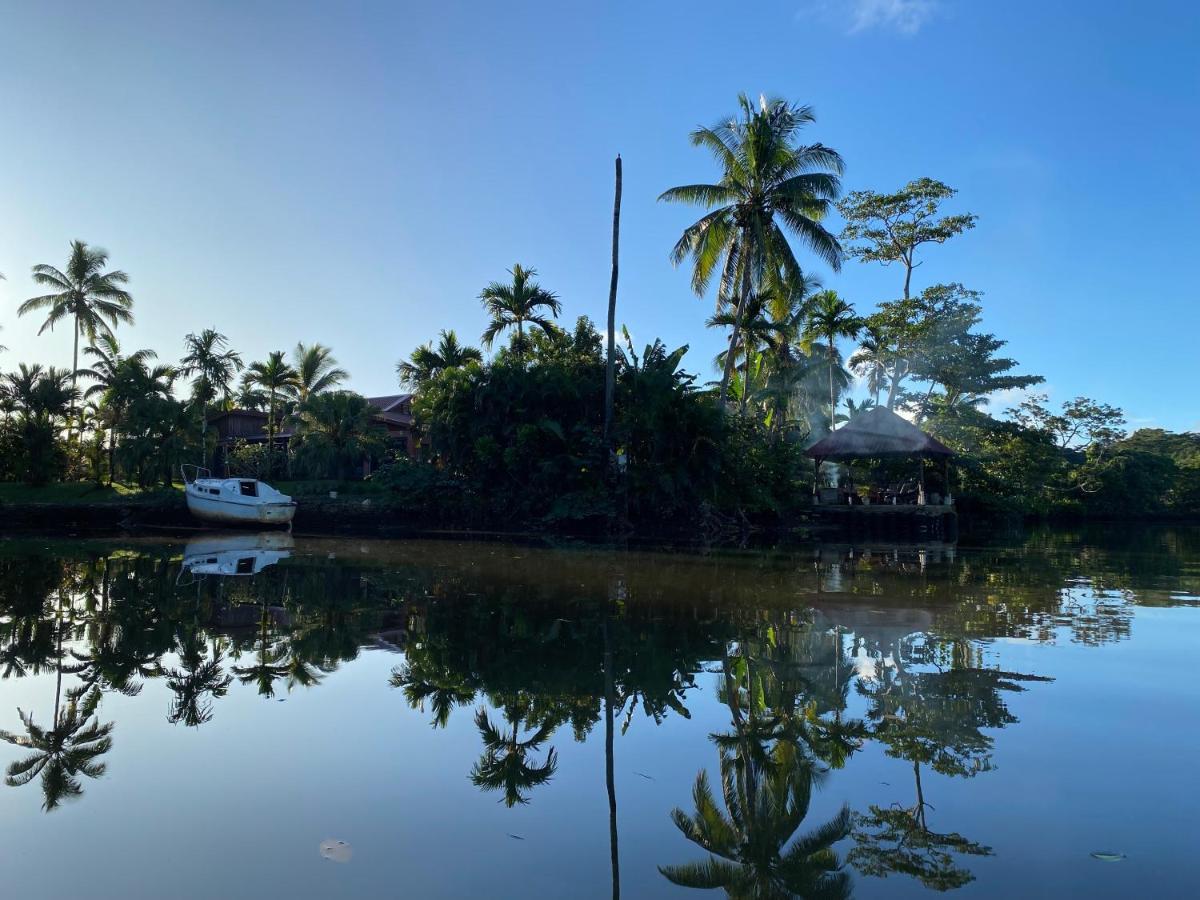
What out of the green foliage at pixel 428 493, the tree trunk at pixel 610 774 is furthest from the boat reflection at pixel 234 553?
the tree trunk at pixel 610 774

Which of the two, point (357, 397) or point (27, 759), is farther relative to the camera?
point (357, 397)

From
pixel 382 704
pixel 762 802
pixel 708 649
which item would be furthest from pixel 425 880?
pixel 708 649

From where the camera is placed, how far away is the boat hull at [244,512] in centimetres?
2434

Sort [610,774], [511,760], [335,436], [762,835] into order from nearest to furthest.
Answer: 1. [762,835]
2. [610,774]
3. [511,760]
4. [335,436]

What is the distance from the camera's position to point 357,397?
3331 cm

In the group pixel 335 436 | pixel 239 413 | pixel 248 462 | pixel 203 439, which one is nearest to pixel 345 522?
pixel 335 436

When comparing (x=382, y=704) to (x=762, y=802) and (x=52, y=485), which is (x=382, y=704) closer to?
(x=762, y=802)

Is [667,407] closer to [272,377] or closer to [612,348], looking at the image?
[612,348]

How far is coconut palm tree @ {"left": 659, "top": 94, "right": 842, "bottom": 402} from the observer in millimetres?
24000

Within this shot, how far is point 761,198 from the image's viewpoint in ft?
79.9

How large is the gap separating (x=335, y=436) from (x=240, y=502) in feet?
28.2

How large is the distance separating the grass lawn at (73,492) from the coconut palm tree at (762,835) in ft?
94.3

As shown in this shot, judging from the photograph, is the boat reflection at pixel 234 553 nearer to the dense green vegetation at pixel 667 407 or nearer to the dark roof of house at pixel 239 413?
Result: the dense green vegetation at pixel 667 407

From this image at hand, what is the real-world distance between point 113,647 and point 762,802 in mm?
5753
